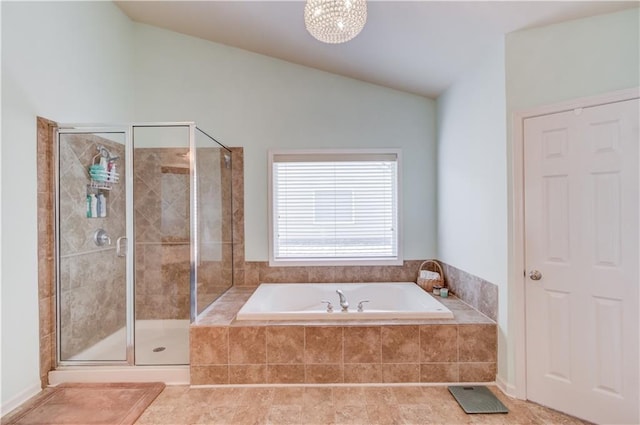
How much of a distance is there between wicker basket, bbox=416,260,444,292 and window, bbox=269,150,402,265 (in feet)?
0.95

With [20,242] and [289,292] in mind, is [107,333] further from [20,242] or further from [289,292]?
[289,292]

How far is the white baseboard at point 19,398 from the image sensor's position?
189cm

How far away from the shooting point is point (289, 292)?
10.1 ft

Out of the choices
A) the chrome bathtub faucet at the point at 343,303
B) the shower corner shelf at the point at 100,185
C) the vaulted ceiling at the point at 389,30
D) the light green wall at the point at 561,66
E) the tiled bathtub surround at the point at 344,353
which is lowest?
the tiled bathtub surround at the point at 344,353

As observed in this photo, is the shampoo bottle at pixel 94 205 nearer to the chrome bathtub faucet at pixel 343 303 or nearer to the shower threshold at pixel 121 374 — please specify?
the shower threshold at pixel 121 374

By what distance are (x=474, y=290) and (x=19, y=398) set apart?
3.27 metres

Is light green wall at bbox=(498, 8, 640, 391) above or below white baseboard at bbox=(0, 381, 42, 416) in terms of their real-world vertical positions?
above

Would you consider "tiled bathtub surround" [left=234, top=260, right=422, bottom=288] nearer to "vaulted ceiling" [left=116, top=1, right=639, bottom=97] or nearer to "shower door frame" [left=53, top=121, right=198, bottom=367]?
A: "shower door frame" [left=53, top=121, right=198, bottom=367]

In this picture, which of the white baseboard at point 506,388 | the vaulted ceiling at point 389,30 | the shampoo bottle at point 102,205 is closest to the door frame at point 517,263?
the white baseboard at point 506,388

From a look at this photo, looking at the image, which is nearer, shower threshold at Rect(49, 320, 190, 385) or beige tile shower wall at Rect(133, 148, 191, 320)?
shower threshold at Rect(49, 320, 190, 385)

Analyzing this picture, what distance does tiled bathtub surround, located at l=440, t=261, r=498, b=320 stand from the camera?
2262 mm

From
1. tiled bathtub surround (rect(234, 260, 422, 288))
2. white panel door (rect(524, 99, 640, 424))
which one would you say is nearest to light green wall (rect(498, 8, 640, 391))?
white panel door (rect(524, 99, 640, 424))

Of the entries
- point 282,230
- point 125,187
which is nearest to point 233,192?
point 282,230

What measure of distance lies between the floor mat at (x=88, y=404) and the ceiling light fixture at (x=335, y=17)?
2470 millimetres
